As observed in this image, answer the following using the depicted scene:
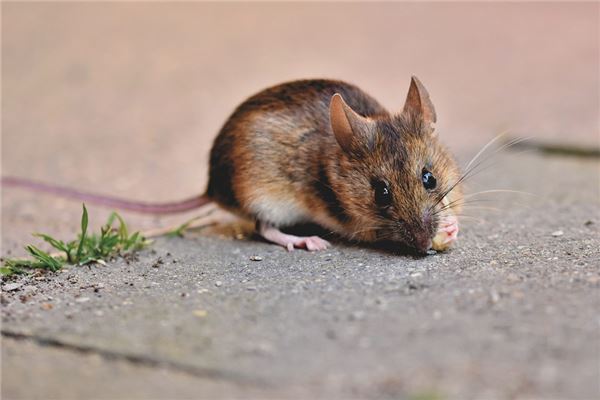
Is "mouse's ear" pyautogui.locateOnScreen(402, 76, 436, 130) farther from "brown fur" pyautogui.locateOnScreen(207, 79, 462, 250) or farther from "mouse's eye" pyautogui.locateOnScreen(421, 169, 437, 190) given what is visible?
"mouse's eye" pyautogui.locateOnScreen(421, 169, 437, 190)

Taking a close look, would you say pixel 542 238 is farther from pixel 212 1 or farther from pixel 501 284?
pixel 212 1

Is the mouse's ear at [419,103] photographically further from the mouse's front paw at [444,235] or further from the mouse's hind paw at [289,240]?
the mouse's hind paw at [289,240]

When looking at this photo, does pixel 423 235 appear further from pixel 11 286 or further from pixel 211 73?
pixel 211 73

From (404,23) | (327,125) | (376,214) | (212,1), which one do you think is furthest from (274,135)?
(212,1)

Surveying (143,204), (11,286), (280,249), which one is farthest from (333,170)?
(11,286)

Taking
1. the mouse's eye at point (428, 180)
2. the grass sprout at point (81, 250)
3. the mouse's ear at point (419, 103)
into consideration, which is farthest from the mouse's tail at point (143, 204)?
the mouse's eye at point (428, 180)
